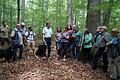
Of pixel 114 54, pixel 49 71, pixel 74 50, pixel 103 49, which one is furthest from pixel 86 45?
pixel 114 54

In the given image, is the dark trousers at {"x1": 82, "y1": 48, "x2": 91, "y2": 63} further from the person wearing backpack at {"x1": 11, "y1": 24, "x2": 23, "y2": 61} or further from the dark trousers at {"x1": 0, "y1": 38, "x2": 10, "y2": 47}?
the dark trousers at {"x1": 0, "y1": 38, "x2": 10, "y2": 47}

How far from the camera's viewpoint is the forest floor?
10.9 m

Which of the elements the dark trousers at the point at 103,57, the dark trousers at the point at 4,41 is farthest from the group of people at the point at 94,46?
the dark trousers at the point at 4,41

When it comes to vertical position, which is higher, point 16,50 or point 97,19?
point 97,19

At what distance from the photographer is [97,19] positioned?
558 inches

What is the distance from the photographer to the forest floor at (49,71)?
431 inches

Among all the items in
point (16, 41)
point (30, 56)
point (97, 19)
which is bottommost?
point (30, 56)

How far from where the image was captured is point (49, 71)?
11773 millimetres

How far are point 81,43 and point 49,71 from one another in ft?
9.05

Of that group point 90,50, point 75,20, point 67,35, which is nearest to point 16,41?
point 67,35

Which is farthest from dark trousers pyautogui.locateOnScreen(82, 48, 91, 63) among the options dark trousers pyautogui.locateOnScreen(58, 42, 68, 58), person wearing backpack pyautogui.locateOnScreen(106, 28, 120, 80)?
person wearing backpack pyautogui.locateOnScreen(106, 28, 120, 80)

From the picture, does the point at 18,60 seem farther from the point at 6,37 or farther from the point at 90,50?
the point at 90,50

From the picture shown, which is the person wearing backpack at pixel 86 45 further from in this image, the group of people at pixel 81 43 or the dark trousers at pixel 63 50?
the dark trousers at pixel 63 50

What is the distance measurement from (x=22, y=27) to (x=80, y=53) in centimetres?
344
